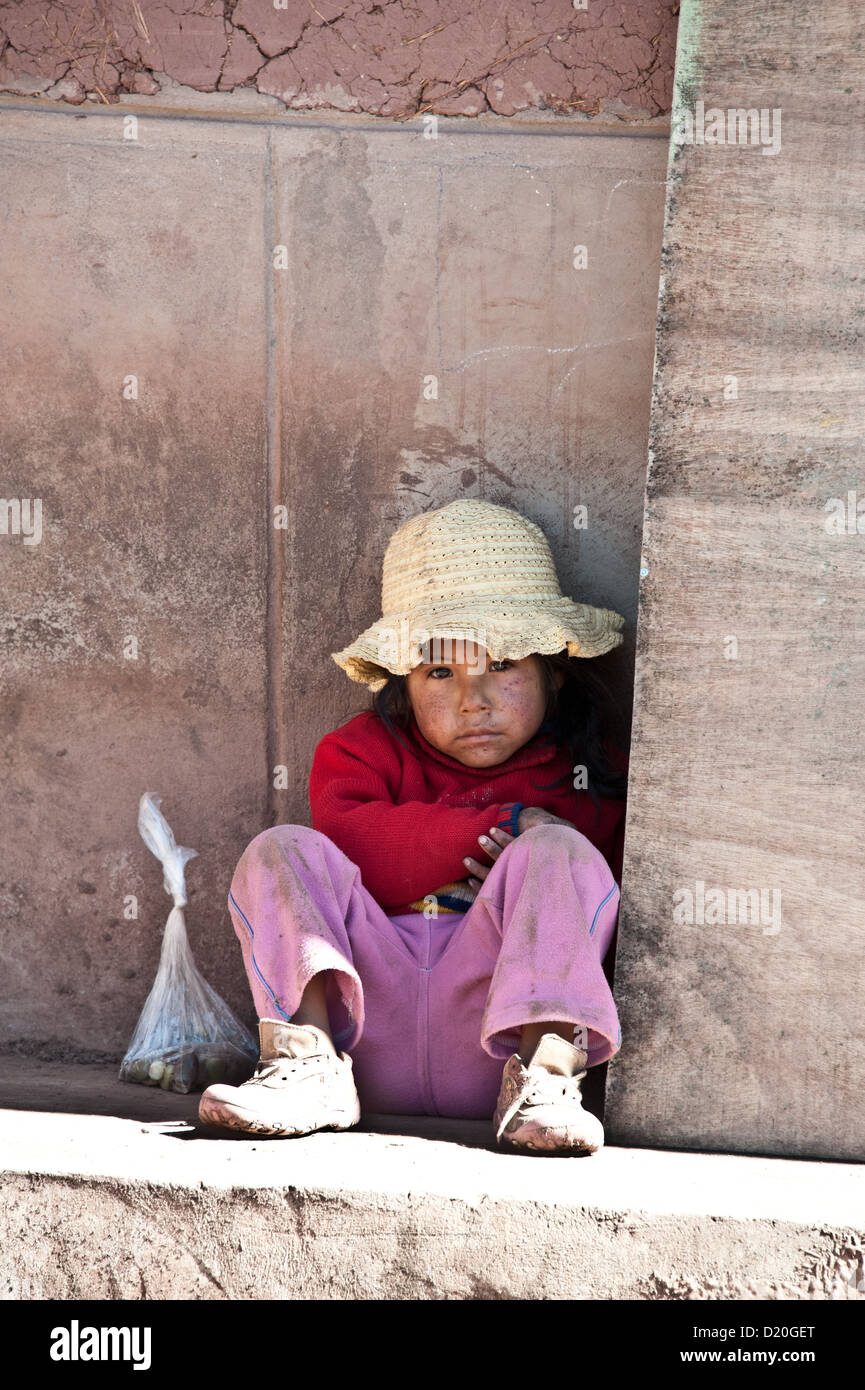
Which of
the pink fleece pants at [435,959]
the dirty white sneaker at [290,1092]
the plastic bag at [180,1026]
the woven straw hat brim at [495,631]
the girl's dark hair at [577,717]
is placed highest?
the woven straw hat brim at [495,631]

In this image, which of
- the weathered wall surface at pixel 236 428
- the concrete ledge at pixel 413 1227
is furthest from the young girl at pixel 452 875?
the weathered wall surface at pixel 236 428

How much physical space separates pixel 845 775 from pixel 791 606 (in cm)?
29

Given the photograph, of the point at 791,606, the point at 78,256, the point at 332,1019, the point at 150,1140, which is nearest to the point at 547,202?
the point at 78,256

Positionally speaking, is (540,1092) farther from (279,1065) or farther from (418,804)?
(418,804)

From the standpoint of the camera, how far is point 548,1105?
7.04 ft

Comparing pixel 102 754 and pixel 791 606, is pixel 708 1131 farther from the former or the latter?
pixel 102 754

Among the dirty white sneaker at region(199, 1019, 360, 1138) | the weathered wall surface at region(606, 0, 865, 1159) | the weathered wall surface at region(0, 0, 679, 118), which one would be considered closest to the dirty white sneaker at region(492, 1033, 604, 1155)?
the weathered wall surface at region(606, 0, 865, 1159)

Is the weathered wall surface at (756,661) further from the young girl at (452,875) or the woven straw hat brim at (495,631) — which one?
the woven straw hat brim at (495,631)

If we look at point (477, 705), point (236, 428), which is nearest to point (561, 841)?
point (477, 705)

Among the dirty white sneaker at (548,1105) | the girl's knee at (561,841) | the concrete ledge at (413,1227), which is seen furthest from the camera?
the girl's knee at (561,841)

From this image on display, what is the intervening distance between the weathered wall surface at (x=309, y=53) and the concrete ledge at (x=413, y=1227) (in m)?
2.20

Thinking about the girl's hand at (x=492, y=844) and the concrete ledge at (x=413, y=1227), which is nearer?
the concrete ledge at (x=413, y=1227)

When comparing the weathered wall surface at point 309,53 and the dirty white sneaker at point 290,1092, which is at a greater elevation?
the weathered wall surface at point 309,53

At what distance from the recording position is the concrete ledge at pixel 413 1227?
1958 mm
